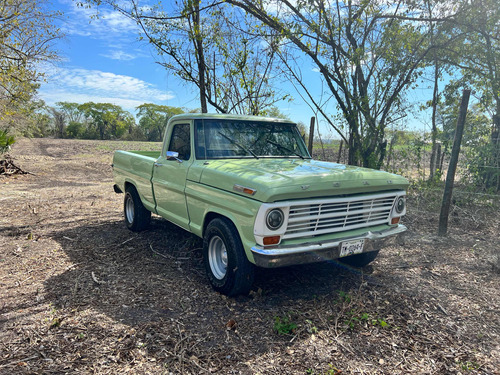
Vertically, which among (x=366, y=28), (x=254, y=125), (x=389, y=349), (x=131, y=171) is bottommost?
(x=389, y=349)

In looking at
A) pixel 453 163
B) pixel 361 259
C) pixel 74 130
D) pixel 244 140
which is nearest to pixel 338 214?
pixel 361 259

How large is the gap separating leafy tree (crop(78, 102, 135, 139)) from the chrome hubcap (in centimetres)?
5373

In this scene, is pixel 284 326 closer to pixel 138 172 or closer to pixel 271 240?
pixel 271 240

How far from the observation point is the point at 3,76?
10.4 meters

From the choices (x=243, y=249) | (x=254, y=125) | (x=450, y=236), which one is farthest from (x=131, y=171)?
(x=450, y=236)

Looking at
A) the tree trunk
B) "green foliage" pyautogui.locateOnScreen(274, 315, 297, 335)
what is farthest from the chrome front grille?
the tree trunk

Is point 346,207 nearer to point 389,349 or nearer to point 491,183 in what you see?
point 389,349

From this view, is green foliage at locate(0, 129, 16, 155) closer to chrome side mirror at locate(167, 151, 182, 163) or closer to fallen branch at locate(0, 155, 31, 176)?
fallen branch at locate(0, 155, 31, 176)

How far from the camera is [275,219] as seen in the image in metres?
3.15

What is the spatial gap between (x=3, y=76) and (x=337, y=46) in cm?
981

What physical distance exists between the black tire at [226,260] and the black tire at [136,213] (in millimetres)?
2309

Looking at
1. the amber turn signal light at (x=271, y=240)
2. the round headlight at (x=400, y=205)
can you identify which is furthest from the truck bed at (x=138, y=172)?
the round headlight at (x=400, y=205)

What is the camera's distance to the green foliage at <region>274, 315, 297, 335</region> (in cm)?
306

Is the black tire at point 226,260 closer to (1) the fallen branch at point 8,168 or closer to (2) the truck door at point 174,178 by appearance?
(2) the truck door at point 174,178
